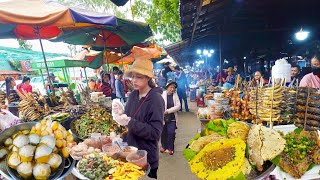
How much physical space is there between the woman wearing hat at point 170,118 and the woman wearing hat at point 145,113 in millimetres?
2471

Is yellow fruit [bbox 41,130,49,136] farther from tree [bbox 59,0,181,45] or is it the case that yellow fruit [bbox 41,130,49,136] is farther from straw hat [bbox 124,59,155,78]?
tree [bbox 59,0,181,45]

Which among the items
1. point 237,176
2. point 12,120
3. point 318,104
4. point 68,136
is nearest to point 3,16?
point 12,120

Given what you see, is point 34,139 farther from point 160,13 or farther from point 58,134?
point 160,13

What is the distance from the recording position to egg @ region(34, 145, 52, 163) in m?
1.14

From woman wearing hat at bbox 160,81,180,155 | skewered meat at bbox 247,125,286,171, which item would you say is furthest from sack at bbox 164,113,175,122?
skewered meat at bbox 247,125,286,171

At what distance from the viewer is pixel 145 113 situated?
7.99 feet

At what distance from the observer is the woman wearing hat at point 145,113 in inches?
89.5

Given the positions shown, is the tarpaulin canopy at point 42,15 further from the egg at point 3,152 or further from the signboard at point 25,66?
the signboard at point 25,66

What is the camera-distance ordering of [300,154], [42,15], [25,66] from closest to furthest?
1. [300,154]
2. [42,15]
3. [25,66]

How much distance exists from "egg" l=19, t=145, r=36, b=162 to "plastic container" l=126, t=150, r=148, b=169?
847mm

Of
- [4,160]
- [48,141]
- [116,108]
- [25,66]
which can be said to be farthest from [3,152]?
[25,66]

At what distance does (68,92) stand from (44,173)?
3939mm

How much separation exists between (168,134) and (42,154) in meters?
4.42

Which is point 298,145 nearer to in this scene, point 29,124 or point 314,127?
point 314,127
